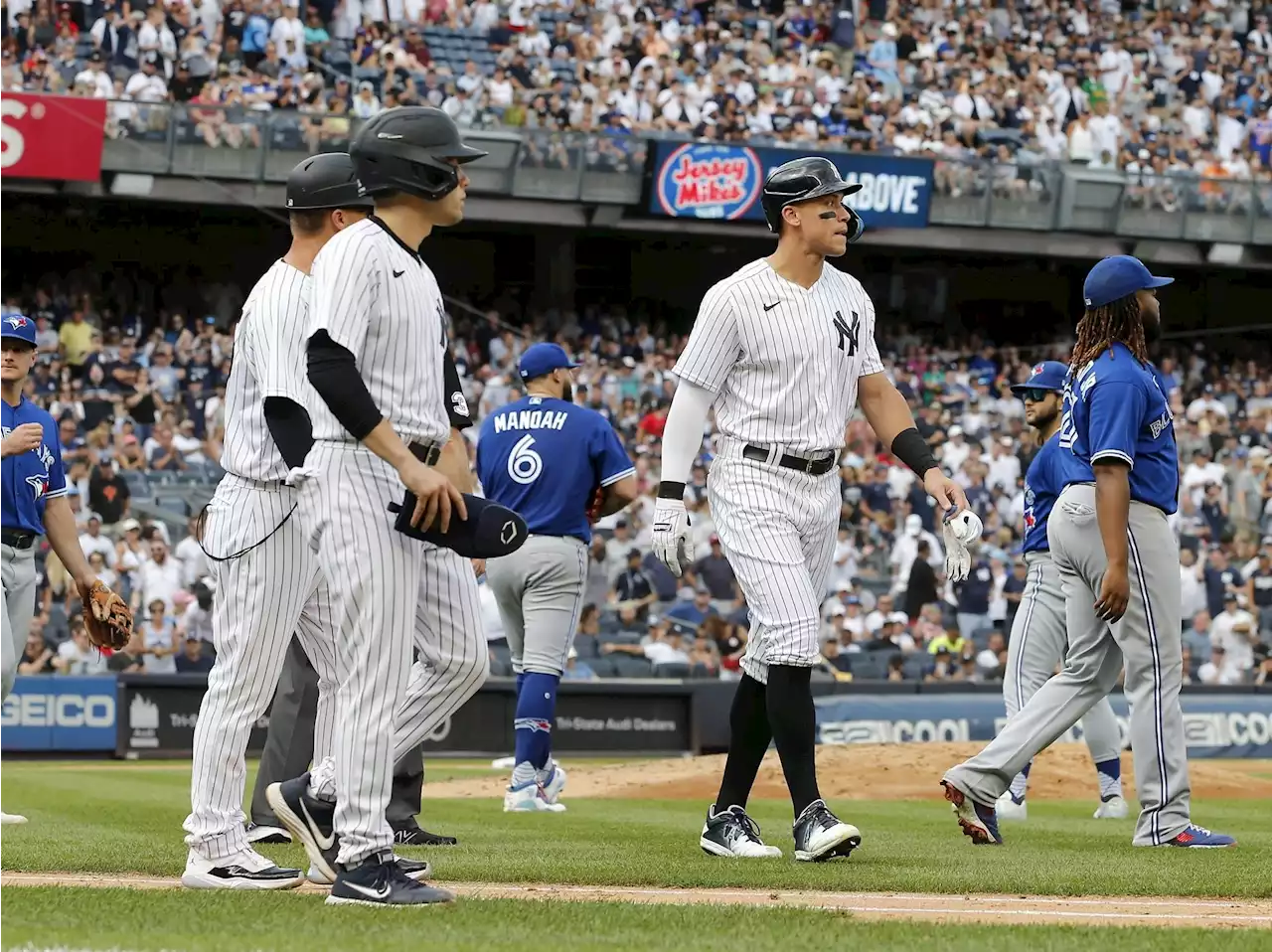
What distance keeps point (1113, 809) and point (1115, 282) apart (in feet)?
11.7

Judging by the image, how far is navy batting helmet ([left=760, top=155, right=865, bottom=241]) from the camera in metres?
6.93

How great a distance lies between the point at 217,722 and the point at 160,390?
1727 centimetres

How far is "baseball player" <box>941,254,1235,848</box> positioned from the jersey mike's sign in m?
19.4

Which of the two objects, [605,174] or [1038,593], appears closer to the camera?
[1038,593]

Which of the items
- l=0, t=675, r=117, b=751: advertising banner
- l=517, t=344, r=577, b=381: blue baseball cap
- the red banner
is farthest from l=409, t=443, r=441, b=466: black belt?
the red banner

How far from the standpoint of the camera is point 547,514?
970 centimetres

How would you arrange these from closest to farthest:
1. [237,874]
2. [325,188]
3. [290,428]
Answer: [290,428] → [237,874] → [325,188]

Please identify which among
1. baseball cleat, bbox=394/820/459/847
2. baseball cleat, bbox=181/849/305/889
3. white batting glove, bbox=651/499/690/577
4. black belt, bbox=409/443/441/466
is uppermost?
black belt, bbox=409/443/441/466

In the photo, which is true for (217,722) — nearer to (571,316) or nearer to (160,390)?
(160,390)

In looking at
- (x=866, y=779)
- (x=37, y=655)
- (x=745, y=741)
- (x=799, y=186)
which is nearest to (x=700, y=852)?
(x=745, y=741)

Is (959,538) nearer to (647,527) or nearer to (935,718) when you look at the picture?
(935,718)

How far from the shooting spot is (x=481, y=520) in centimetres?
Result: 498

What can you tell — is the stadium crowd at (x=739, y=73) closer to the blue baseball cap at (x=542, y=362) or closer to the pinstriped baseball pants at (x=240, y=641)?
the blue baseball cap at (x=542, y=362)

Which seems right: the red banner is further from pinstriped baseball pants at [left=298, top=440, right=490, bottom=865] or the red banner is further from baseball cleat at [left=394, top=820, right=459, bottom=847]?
pinstriped baseball pants at [left=298, top=440, right=490, bottom=865]
